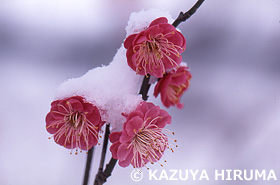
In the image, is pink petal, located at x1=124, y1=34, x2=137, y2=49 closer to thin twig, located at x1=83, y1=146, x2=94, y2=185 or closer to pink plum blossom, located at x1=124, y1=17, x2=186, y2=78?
pink plum blossom, located at x1=124, y1=17, x2=186, y2=78

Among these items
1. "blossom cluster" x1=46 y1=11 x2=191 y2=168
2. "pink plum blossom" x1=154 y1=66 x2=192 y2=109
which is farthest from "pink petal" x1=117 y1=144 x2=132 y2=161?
"pink plum blossom" x1=154 y1=66 x2=192 y2=109

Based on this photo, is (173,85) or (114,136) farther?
(173,85)

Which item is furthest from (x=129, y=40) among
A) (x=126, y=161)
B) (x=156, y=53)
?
(x=126, y=161)

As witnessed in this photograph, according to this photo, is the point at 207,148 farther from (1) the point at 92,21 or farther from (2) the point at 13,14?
(2) the point at 13,14

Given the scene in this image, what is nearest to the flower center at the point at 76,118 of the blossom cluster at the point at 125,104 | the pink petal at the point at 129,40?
the blossom cluster at the point at 125,104

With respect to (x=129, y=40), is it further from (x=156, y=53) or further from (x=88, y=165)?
(x=88, y=165)

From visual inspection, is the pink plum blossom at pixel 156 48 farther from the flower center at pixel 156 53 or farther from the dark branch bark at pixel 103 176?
the dark branch bark at pixel 103 176
